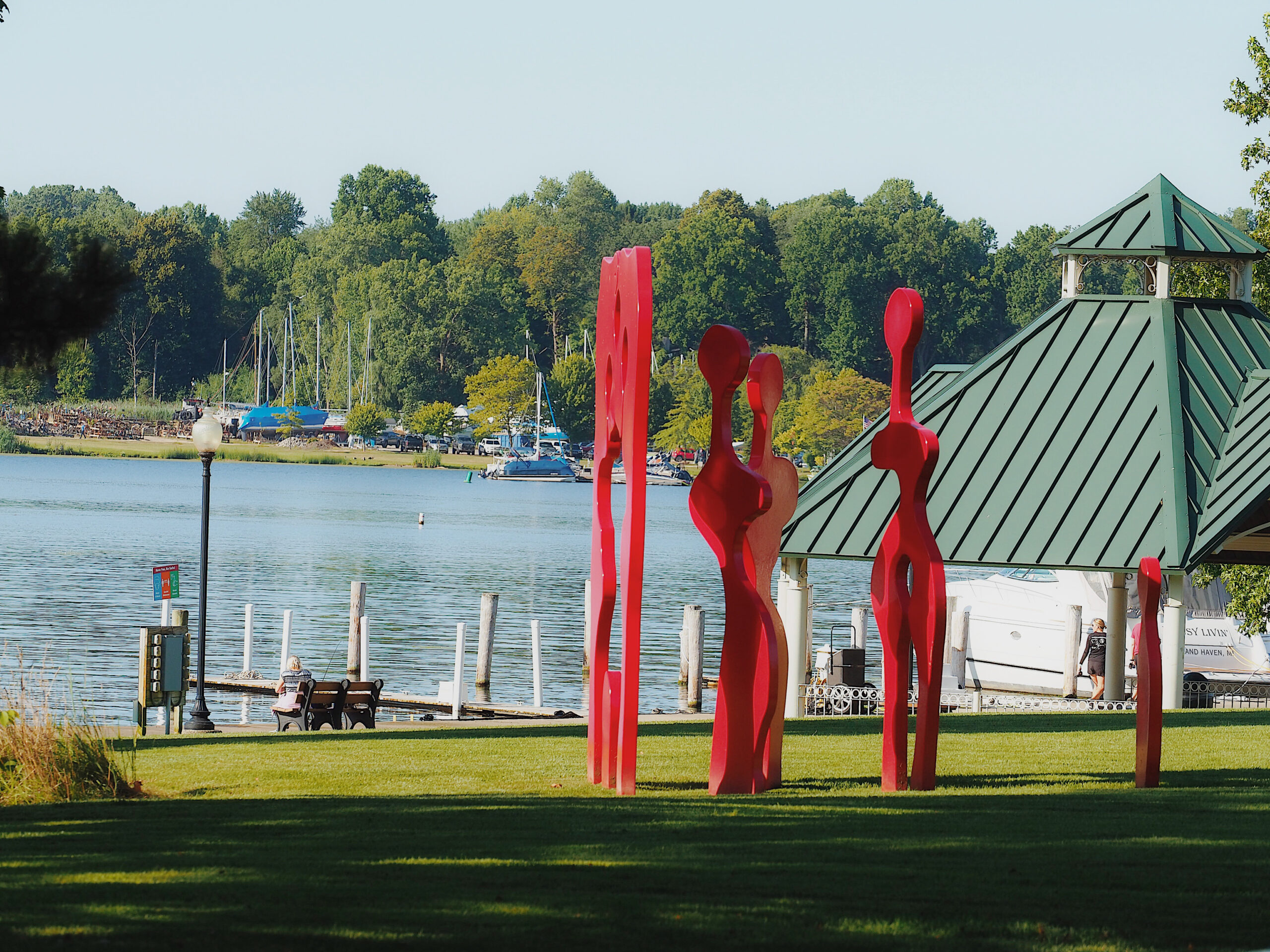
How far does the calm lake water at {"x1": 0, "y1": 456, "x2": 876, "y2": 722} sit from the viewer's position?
37.4 m

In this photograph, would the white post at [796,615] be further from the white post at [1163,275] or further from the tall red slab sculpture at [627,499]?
the tall red slab sculpture at [627,499]

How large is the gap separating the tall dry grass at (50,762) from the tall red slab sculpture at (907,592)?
592 cm

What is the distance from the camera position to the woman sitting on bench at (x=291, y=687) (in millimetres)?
22531

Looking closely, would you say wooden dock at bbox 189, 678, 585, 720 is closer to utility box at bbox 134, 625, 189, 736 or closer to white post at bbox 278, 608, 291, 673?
white post at bbox 278, 608, 291, 673

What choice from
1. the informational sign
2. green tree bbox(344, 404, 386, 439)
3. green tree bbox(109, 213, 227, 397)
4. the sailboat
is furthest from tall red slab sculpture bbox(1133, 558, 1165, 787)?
green tree bbox(109, 213, 227, 397)

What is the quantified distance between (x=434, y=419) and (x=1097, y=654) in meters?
116

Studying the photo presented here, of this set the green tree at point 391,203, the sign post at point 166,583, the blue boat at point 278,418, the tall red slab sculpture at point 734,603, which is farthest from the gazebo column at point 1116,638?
the green tree at point 391,203

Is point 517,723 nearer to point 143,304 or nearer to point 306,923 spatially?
point 306,923

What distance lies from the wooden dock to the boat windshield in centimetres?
1168

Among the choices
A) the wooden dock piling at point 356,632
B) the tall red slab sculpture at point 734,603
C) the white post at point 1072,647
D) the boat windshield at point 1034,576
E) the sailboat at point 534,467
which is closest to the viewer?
the tall red slab sculpture at point 734,603

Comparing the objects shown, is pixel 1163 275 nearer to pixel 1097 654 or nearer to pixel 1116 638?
pixel 1116 638

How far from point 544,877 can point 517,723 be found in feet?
44.1

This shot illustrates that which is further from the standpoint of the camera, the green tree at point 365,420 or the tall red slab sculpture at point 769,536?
the green tree at point 365,420

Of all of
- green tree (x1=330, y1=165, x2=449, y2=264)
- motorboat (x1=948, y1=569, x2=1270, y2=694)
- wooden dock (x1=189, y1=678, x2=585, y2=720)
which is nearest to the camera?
wooden dock (x1=189, y1=678, x2=585, y2=720)
